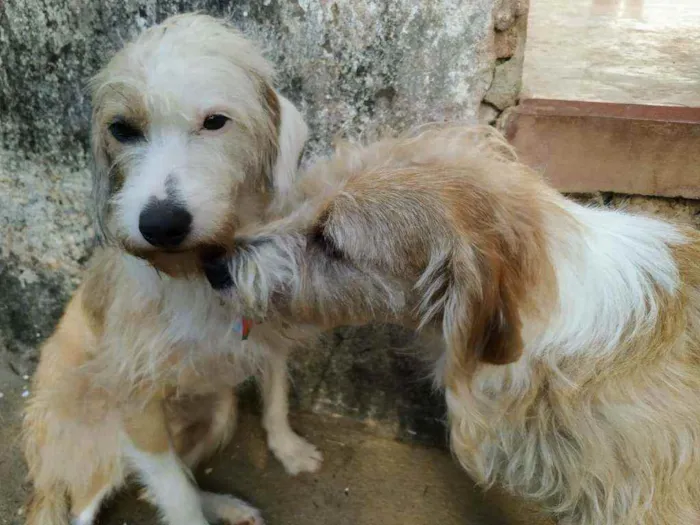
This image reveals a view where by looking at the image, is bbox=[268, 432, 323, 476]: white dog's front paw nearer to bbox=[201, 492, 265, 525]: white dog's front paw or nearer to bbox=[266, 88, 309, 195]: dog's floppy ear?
bbox=[201, 492, 265, 525]: white dog's front paw

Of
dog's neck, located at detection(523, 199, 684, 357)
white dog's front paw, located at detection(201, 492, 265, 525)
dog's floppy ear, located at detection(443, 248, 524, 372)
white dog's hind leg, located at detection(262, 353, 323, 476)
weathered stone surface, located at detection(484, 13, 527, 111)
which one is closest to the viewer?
dog's floppy ear, located at detection(443, 248, 524, 372)

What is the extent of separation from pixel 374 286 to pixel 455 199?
346 millimetres

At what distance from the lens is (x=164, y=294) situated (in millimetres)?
2162

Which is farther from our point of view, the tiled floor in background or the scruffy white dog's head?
the tiled floor in background

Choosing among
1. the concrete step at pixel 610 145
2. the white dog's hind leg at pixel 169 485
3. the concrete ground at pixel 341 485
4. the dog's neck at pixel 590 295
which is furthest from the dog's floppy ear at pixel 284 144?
the concrete ground at pixel 341 485

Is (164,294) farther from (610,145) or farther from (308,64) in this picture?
(610,145)

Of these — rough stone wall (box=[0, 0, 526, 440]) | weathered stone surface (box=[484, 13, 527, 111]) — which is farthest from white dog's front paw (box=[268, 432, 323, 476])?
weathered stone surface (box=[484, 13, 527, 111])

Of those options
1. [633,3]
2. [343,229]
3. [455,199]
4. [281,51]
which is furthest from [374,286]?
[633,3]

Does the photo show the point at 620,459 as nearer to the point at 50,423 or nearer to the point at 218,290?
the point at 218,290

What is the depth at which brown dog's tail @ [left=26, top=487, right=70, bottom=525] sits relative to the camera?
2484mm

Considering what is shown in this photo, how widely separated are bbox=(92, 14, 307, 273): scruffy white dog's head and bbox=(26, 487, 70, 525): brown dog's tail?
112cm

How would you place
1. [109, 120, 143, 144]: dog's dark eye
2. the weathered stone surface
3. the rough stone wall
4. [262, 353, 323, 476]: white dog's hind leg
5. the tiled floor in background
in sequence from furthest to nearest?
the tiled floor in background
[262, 353, 323, 476]: white dog's hind leg
the weathered stone surface
the rough stone wall
[109, 120, 143, 144]: dog's dark eye

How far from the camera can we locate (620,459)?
183 cm

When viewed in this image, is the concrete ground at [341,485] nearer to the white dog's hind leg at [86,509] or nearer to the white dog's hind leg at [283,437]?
the white dog's hind leg at [283,437]
